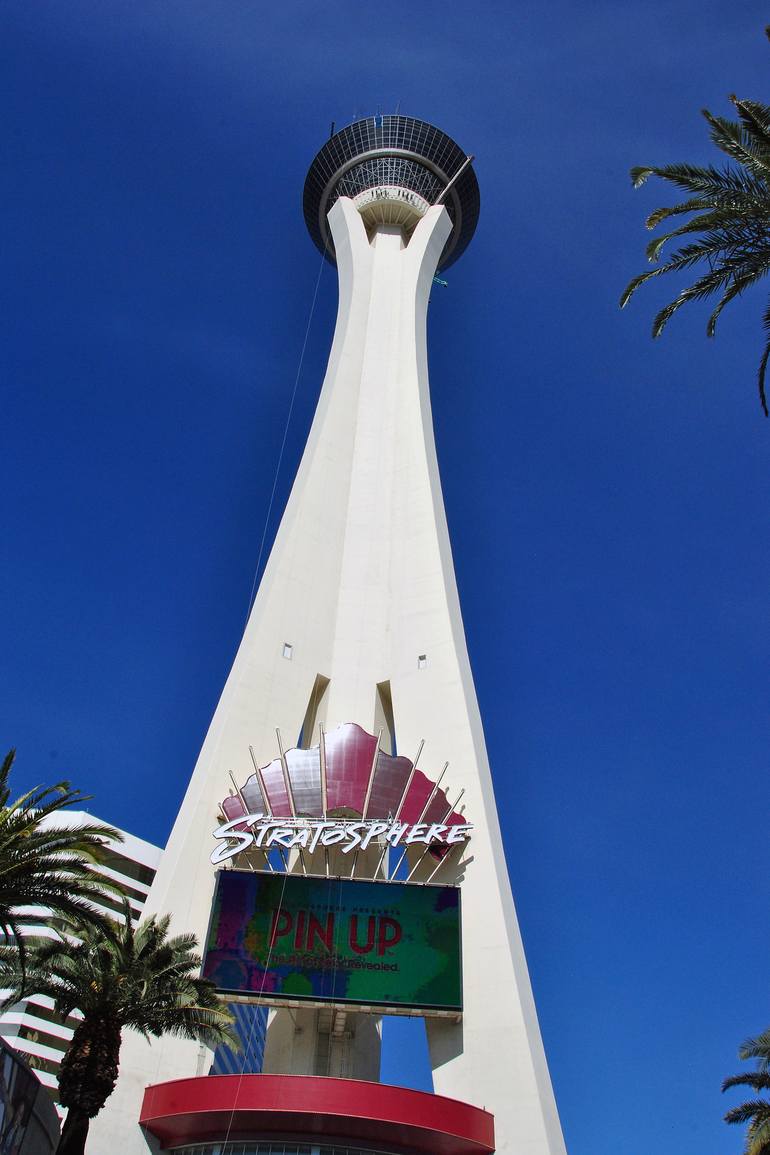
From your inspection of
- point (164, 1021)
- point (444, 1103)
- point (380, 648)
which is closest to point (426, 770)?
point (380, 648)

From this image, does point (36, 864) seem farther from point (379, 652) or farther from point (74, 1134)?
point (379, 652)

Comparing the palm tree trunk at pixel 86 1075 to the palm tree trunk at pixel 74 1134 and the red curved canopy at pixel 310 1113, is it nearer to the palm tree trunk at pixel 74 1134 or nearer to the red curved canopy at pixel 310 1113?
the palm tree trunk at pixel 74 1134

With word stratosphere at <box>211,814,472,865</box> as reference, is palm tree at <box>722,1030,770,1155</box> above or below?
below

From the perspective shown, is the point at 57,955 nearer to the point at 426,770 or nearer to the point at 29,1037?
the point at 426,770

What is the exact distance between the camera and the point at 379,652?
39.9 metres

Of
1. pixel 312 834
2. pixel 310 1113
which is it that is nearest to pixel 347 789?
pixel 312 834

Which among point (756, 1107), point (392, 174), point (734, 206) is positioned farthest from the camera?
point (392, 174)

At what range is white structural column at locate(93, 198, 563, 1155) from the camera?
27.0m

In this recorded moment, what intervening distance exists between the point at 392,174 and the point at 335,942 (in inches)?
1716

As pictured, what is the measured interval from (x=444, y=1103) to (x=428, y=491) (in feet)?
82.1

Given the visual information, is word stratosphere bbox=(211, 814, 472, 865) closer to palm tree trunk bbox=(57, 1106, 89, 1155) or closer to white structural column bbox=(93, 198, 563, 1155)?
white structural column bbox=(93, 198, 563, 1155)

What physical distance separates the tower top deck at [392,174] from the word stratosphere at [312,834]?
122ft

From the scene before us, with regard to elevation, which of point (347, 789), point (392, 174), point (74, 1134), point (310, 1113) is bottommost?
point (74, 1134)

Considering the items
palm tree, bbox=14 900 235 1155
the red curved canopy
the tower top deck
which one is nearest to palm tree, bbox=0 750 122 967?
palm tree, bbox=14 900 235 1155
